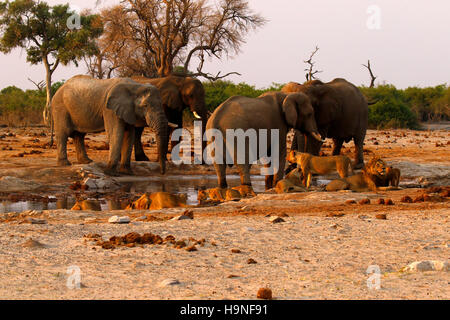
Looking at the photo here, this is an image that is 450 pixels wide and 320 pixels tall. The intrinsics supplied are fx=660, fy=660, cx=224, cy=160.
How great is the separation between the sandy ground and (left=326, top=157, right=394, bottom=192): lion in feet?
4.07

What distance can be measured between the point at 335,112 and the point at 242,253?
995 centimetres

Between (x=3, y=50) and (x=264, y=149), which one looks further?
(x=3, y=50)

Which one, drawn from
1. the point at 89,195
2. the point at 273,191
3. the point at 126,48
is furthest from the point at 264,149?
the point at 126,48

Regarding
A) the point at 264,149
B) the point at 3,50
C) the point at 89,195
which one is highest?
the point at 3,50

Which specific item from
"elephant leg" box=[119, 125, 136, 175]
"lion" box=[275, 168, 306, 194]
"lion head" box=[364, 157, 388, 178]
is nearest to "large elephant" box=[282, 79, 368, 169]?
"lion head" box=[364, 157, 388, 178]

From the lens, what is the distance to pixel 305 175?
41.3 ft

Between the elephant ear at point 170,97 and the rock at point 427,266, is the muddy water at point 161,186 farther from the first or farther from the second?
the rock at point 427,266

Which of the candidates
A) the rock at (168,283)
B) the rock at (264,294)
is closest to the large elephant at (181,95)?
the rock at (168,283)
